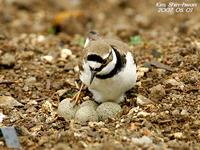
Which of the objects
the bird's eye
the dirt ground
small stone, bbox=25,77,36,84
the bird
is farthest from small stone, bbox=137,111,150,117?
small stone, bbox=25,77,36,84

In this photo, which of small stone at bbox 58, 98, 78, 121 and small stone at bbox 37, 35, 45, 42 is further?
small stone at bbox 37, 35, 45, 42

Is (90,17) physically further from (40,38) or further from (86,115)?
(86,115)

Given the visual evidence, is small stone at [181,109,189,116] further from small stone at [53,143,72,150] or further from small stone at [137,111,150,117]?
small stone at [53,143,72,150]

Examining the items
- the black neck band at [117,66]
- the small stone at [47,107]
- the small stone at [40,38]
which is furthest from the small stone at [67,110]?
the small stone at [40,38]

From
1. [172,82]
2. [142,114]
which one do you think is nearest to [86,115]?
[142,114]

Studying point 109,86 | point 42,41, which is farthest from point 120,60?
point 42,41

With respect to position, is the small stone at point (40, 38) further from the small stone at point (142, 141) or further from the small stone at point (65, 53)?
A: the small stone at point (142, 141)
